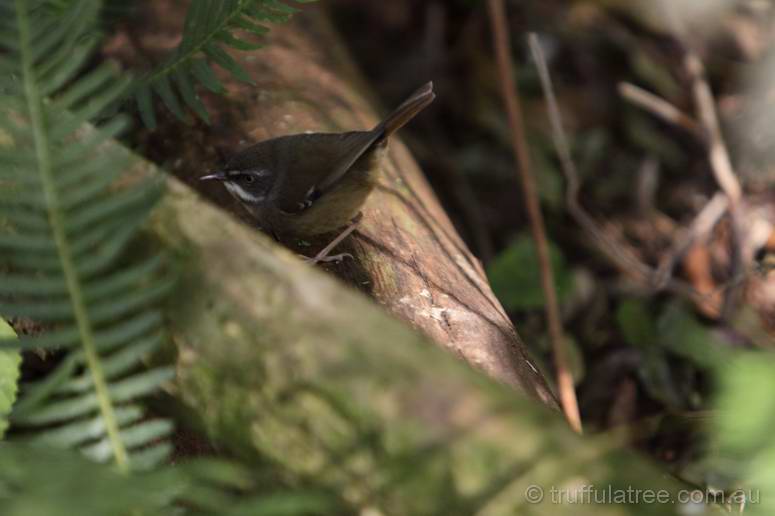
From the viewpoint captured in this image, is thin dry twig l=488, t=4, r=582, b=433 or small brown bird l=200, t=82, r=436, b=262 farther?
thin dry twig l=488, t=4, r=582, b=433

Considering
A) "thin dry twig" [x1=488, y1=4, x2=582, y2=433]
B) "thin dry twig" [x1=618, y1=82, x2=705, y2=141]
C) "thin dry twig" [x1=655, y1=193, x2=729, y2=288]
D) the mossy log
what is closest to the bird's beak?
the mossy log

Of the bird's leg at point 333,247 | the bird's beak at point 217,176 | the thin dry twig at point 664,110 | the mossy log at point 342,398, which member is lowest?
the mossy log at point 342,398

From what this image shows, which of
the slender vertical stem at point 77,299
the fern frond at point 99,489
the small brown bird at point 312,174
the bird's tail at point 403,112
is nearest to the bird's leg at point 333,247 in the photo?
the small brown bird at point 312,174

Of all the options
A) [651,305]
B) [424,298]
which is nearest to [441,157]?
[651,305]

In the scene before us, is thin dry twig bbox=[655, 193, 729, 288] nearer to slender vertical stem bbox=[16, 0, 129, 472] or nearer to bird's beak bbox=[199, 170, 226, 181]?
bird's beak bbox=[199, 170, 226, 181]

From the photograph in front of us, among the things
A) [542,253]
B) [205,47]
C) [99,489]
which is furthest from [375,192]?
[99,489]

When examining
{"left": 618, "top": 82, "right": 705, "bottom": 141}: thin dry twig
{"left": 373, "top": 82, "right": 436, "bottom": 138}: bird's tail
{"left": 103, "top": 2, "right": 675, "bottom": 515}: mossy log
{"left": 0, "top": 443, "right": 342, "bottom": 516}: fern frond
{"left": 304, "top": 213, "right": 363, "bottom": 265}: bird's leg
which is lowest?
{"left": 0, "top": 443, "right": 342, "bottom": 516}: fern frond

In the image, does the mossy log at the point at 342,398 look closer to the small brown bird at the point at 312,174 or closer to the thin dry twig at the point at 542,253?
the small brown bird at the point at 312,174
